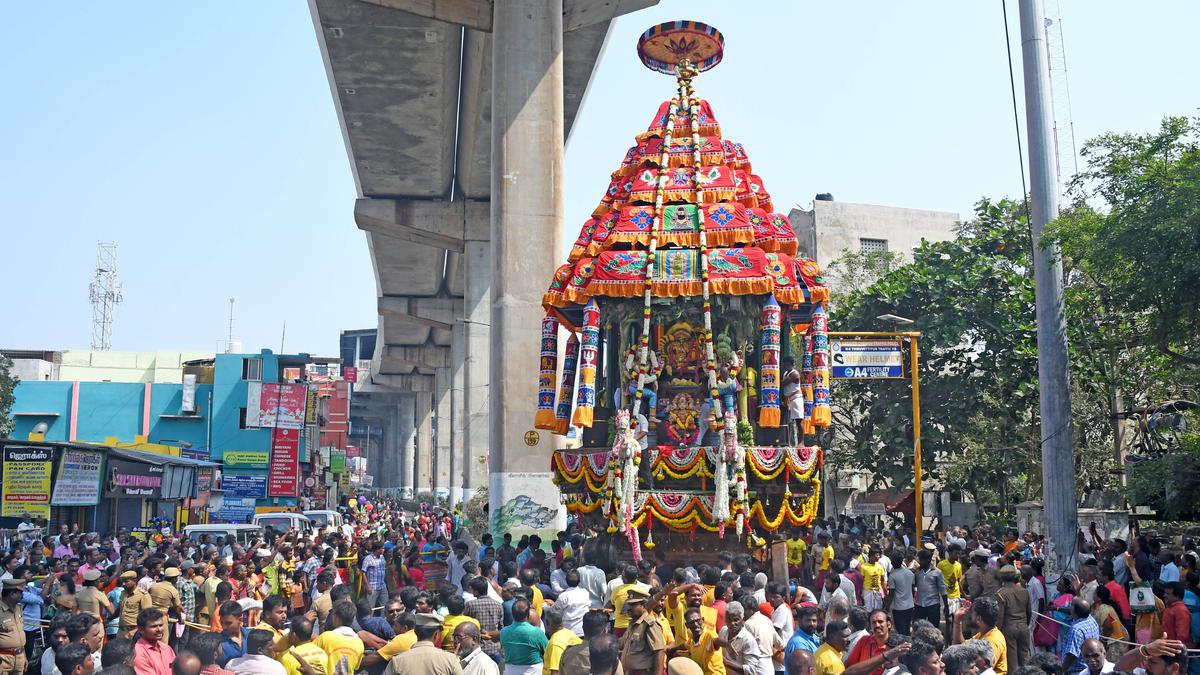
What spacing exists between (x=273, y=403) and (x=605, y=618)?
53428 millimetres

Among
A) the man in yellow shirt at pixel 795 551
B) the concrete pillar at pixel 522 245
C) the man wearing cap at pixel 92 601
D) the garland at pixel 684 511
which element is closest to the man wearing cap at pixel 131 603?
the man wearing cap at pixel 92 601

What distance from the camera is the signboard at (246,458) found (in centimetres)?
6012

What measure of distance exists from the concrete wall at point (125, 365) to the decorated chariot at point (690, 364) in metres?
64.2

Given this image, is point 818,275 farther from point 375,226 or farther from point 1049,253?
point 375,226

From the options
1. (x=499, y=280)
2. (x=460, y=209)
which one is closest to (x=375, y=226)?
(x=460, y=209)

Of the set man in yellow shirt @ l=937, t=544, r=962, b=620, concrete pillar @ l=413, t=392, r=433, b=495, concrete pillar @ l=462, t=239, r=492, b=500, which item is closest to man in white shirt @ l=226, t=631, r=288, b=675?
man in yellow shirt @ l=937, t=544, r=962, b=620

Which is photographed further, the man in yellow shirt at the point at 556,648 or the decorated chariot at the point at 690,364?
→ the decorated chariot at the point at 690,364

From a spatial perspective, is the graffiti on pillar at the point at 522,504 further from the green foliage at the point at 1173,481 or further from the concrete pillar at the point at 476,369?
the concrete pillar at the point at 476,369

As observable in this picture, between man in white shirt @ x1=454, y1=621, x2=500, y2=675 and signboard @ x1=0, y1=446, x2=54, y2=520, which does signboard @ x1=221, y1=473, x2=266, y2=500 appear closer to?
signboard @ x1=0, y1=446, x2=54, y2=520

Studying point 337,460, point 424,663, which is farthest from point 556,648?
point 337,460

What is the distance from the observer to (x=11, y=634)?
1208cm

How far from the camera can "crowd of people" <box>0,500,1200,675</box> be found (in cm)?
835

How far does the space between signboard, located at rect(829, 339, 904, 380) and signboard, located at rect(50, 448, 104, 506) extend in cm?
2070

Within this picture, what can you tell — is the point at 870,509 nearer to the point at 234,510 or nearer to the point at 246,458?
the point at 234,510
